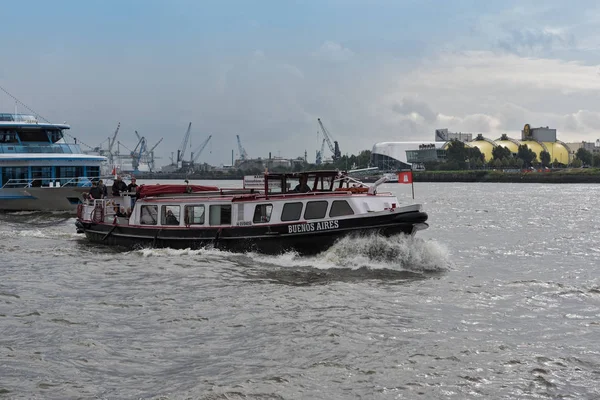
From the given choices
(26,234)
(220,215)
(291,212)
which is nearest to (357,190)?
(291,212)

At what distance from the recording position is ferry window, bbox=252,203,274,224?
23.8 metres

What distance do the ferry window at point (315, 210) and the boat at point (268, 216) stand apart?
35 mm

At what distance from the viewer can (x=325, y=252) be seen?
74.2 ft

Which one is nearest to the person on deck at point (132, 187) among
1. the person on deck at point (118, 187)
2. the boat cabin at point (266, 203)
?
the person on deck at point (118, 187)

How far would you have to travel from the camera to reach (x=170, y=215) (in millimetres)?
26688

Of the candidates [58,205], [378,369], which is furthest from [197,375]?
[58,205]

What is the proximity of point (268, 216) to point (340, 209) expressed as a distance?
281 cm

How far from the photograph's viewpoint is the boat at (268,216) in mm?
22094

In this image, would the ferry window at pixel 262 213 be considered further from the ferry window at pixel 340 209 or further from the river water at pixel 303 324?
the ferry window at pixel 340 209

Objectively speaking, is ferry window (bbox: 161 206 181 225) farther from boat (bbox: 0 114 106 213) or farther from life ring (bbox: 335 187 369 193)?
boat (bbox: 0 114 106 213)

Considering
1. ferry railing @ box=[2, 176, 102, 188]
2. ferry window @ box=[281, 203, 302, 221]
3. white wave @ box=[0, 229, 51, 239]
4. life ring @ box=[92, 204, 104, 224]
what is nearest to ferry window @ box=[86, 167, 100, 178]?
ferry railing @ box=[2, 176, 102, 188]

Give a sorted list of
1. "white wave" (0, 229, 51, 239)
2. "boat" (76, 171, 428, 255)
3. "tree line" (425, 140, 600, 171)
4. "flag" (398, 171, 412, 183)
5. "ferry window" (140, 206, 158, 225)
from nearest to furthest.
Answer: "boat" (76, 171, 428, 255) → "flag" (398, 171, 412, 183) → "ferry window" (140, 206, 158, 225) → "white wave" (0, 229, 51, 239) → "tree line" (425, 140, 600, 171)

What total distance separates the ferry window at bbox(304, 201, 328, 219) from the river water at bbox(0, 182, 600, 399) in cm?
134

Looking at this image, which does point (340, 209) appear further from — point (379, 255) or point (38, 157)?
point (38, 157)
